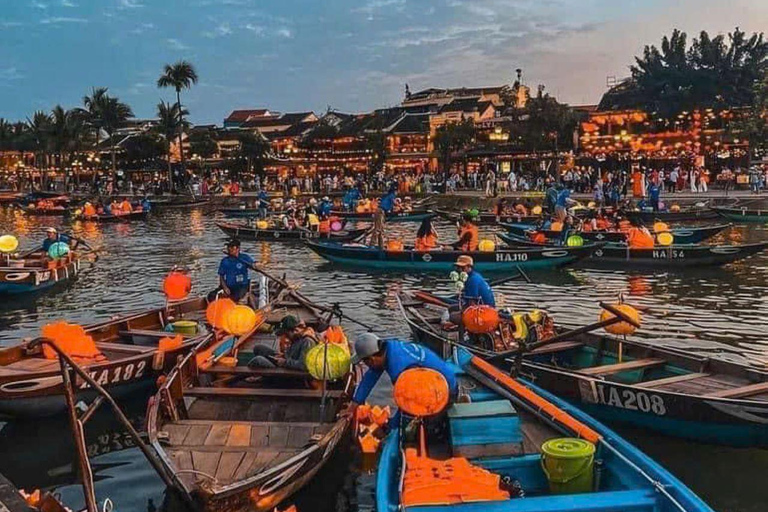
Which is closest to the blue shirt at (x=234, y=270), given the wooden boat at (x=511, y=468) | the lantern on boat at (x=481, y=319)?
the lantern on boat at (x=481, y=319)

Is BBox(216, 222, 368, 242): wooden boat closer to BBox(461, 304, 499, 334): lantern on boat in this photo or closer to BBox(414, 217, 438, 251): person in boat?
BBox(414, 217, 438, 251): person in boat

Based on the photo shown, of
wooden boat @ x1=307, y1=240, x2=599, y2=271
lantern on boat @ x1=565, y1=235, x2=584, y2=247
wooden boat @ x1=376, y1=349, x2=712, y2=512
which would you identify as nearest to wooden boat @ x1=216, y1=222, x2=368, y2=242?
wooden boat @ x1=307, y1=240, x2=599, y2=271

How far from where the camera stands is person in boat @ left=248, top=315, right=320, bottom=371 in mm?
10062

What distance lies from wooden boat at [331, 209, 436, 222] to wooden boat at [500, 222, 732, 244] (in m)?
8.96

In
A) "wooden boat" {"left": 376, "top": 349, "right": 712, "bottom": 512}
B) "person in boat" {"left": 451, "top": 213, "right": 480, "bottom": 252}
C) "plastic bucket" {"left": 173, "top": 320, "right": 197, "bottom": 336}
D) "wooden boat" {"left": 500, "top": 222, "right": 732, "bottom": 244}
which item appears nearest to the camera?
"wooden boat" {"left": 376, "top": 349, "right": 712, "bottom": 512}

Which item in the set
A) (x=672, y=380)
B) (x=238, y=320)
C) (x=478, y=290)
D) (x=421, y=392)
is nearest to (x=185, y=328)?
(x=238, y=320)

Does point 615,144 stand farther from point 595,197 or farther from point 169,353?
point 169,353

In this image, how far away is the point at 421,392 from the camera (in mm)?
7020

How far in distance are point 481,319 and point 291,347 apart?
2.83 meters

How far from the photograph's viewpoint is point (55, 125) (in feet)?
260

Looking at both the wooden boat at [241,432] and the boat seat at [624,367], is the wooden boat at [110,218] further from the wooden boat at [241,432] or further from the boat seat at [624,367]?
the boat seat at [624,367]

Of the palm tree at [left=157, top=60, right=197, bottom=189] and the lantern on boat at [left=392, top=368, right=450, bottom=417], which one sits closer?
the lantern on boat at [left=392, top=368, right=450, bottom=417]

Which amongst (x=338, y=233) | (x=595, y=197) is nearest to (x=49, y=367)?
(x=338, y=233)

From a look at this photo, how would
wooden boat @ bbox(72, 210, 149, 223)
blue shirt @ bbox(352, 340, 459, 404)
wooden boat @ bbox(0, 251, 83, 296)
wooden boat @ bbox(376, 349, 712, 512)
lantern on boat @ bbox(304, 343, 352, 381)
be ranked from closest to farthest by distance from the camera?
wooden boat @ bbox(376, 349, 712, 512), blue shirt @ bbox(352, 340, 459, 404), lantern on boat @ bbox(304, 343, 352, 381), wooden boat @ bbox(0, 251, 83, 296), wooden boat @ bbox(72, 210, 149, 223)
